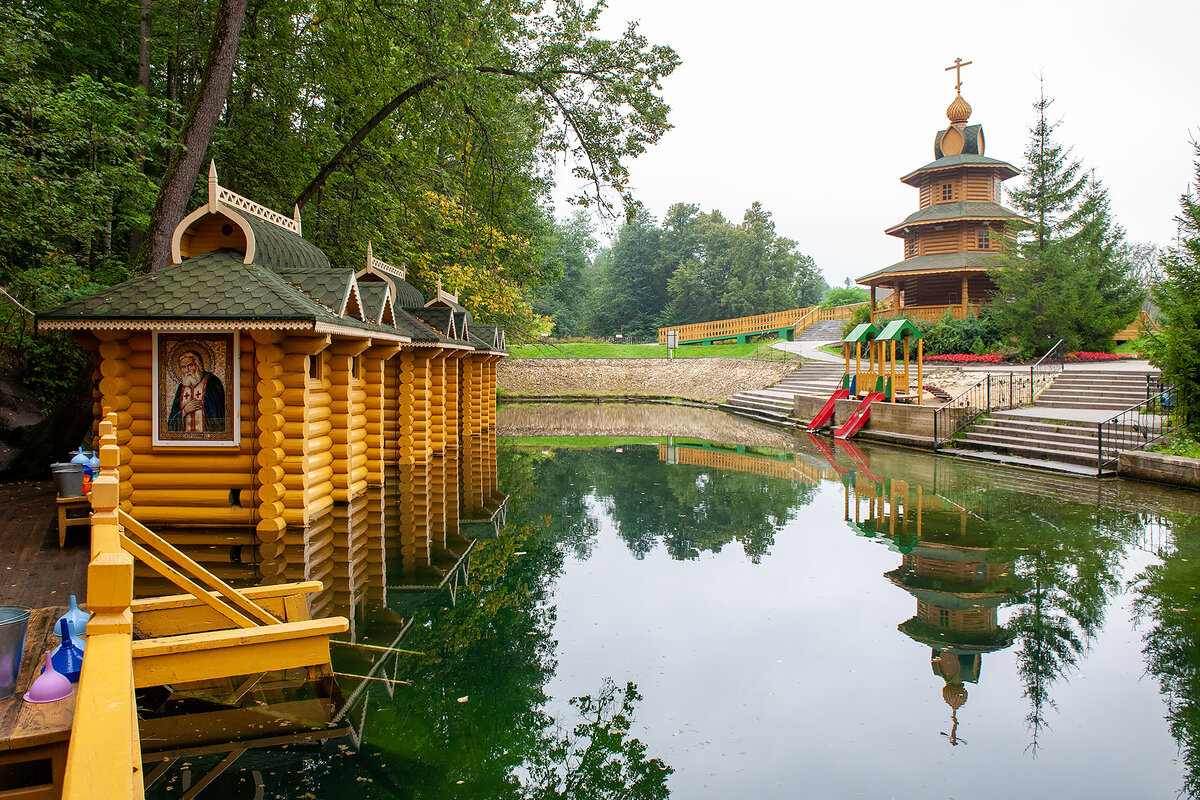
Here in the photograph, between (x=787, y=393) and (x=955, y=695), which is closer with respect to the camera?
(x=955, y=695)

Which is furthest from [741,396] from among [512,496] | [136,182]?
[136,182]

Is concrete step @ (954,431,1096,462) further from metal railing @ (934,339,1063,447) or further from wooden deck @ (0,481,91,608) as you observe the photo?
wooden deck @ (0,481,91,608)

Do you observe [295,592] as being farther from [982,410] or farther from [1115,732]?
[982,410]

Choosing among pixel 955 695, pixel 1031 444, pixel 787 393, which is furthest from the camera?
pixel 787 393

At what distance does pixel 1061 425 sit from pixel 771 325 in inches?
1185

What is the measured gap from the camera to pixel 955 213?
33.9 m

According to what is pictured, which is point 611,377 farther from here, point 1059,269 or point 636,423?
point 1059,269

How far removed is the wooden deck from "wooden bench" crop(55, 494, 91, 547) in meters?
0.15

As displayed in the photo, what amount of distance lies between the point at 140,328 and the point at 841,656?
27.2 feet

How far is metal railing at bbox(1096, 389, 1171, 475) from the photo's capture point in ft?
42.9

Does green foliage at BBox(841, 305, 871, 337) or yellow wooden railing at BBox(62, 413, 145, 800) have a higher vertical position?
green foliage at BBox(841, 305, 871, 337)

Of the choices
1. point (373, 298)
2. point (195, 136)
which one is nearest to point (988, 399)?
point (373, 298)

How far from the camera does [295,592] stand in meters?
5.19

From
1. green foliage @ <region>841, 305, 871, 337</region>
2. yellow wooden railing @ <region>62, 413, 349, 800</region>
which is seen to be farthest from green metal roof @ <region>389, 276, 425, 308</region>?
green foliage @ <region>841, 305, 871, 337</region>
